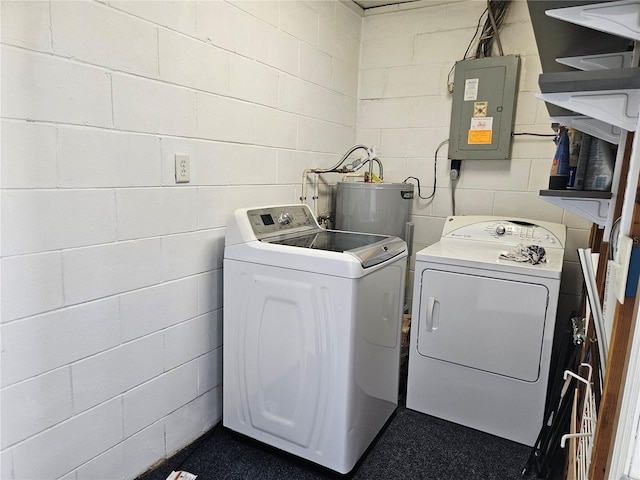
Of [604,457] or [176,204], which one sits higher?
[176,204]

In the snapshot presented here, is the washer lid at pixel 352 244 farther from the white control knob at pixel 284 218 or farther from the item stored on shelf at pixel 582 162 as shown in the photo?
the item stored on shelf at pixel 582 162

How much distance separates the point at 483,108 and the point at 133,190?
222 cm

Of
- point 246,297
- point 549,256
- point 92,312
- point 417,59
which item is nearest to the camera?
point 92,312

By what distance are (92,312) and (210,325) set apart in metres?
0.63

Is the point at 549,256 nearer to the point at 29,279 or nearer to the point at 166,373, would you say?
the point at 166,373

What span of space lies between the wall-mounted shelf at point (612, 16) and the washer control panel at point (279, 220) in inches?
55.5

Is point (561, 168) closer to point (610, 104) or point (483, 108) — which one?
point (610, 104)

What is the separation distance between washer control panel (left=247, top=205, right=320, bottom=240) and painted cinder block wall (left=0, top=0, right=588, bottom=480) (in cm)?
16

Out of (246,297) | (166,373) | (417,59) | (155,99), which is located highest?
(417,59)

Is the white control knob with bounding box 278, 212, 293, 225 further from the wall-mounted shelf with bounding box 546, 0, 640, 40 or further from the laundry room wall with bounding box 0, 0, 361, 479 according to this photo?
the wall-mounted shelf with bounding box 546, 0, 640, 40

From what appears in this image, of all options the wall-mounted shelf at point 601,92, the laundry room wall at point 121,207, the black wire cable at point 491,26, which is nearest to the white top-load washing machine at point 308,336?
the laundry room wall at point 121,207

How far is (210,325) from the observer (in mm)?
2008

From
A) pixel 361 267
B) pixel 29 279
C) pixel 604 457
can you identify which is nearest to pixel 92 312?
pixel 29 279

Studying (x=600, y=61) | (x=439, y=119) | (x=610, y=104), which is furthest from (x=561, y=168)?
(x=439, y=119)
